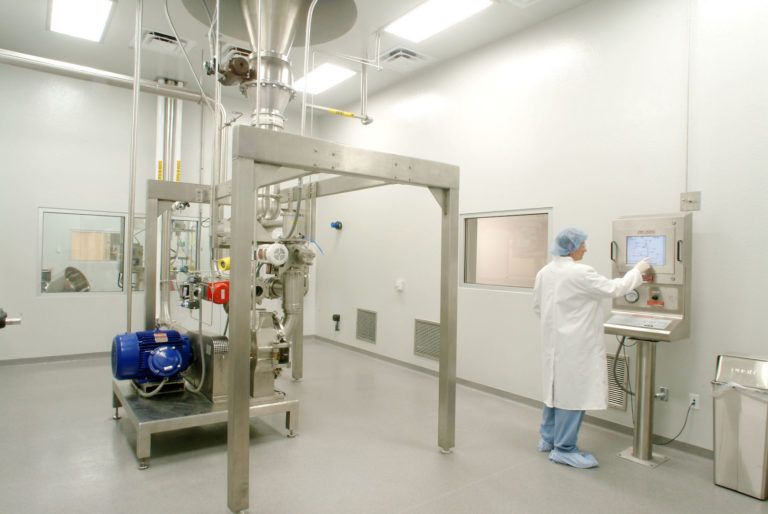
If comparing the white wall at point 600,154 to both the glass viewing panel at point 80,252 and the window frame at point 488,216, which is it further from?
the glass viewing panel at point 80,252

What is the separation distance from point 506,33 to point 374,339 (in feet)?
11.3

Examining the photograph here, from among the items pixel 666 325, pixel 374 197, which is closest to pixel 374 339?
pixel 374 197

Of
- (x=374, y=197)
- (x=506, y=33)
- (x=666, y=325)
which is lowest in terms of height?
(x=666, y=325)

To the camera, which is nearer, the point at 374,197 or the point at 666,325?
the point at 666,325

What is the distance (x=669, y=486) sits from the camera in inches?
97.7

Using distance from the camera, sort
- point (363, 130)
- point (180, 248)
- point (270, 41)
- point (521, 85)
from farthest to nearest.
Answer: point (363, 130) < point (180, 248) < point (521, 85) < point (270, 41)

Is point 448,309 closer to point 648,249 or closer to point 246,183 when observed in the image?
point 648,249

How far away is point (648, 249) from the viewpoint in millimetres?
2818

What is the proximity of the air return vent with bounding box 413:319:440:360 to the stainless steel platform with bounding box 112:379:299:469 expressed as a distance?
1.93 meters

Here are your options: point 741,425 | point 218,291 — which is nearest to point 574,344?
point 741,425

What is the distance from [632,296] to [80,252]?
531 centimetres

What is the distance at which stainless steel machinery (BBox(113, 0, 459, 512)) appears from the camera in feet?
6.49

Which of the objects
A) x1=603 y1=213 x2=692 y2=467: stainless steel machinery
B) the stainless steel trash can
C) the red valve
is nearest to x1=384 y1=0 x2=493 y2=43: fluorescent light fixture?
x1=603 y1=213 x2=692 y2=467: stainless steel machinery

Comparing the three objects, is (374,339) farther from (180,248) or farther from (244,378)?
(244,378)
